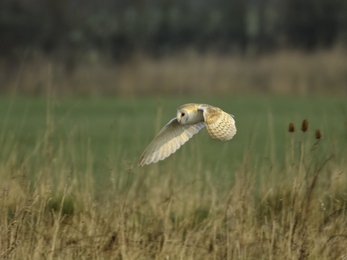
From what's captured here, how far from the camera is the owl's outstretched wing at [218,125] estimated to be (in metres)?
3.52

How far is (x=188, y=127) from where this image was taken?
14.0 ft

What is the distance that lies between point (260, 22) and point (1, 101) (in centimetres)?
1444

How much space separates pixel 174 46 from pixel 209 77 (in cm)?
885

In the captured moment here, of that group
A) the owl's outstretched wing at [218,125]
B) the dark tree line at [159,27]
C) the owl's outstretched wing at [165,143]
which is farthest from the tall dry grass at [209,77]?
the owl's outstretched wing at [218,125]

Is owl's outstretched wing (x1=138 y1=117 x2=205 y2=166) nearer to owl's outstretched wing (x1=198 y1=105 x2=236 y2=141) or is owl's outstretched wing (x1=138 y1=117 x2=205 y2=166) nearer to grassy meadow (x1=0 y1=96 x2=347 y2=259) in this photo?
grassy meadow (x1=0 y1=96 x2=347 y2=259)

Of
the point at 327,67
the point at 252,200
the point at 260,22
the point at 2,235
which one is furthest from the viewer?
the point at 260,22

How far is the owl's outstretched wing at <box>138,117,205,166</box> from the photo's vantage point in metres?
4.09

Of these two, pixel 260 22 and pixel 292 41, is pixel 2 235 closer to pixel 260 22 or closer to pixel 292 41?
pixel 292 41

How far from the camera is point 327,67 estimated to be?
1938cm

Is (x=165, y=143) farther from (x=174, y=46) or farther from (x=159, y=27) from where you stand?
(x=159, y=27)

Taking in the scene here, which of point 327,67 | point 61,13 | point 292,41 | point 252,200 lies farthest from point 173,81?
point 252,200

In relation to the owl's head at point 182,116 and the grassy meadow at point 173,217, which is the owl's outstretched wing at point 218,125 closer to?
the owl's head at point 182,116

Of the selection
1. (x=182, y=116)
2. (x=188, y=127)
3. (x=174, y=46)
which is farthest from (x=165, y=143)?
(x=174, y=46)

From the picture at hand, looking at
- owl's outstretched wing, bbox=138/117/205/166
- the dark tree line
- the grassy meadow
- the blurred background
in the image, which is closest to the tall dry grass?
the blurred background
